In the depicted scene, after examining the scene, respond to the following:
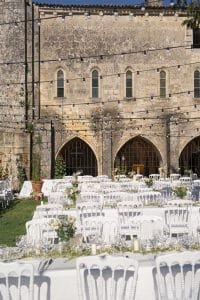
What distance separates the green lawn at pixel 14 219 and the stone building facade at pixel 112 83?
7.09 m

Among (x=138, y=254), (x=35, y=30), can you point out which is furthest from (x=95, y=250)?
(x=35, y=30)

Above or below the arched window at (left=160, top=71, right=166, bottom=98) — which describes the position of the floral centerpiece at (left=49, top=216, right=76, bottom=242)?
below

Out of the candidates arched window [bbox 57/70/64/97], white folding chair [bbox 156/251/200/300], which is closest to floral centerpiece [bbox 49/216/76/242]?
white folding chair [bbox 156/251/200/300]

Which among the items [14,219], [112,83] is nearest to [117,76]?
[112,83]

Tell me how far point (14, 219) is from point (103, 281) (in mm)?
10432

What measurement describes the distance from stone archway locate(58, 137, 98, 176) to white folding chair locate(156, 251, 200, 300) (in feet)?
70.6

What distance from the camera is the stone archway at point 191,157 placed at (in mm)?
27703

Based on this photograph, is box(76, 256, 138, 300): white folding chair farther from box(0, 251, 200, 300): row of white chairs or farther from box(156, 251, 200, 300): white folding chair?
box(156, 251, 200, 300): white folding chair

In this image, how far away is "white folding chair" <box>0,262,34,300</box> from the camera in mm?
5031

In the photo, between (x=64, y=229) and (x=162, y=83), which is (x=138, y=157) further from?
(x=64, y=229)

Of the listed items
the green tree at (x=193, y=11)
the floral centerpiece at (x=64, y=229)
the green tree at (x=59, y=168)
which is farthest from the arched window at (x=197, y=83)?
the floral centerpiece at (x=64, y=229)

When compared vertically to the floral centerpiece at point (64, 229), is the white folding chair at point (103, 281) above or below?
below

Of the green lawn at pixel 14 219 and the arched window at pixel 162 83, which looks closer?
the green lawn at pixel 14 219

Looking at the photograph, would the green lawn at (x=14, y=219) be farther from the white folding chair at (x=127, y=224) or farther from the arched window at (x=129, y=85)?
the arched window at (x=129, y=85)
